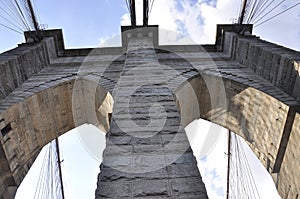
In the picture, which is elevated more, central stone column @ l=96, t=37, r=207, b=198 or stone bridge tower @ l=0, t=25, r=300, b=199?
central stone column @ l=96, t=37, r=207, b=198

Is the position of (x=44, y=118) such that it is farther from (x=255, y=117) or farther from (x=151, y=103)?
(x=255, y=117)

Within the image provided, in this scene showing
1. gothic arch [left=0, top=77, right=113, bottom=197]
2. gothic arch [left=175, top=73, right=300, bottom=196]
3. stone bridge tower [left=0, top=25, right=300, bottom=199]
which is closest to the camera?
stone bridge tower [left=0, top=25, right=300, bottom=199]

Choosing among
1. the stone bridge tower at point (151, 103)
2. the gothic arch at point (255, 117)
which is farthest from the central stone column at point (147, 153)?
the gothic arch at point (255, 117)

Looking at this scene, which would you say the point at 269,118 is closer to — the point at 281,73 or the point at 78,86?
the point at 281,73

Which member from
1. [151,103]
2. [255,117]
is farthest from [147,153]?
[255,117]

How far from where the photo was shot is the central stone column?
2406mm

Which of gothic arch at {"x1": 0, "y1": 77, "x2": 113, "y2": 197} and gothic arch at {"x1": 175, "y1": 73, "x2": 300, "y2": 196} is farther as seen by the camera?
gothic arch at {"x1": 0, "y1": 77, "x2": 113, "y2": 197}

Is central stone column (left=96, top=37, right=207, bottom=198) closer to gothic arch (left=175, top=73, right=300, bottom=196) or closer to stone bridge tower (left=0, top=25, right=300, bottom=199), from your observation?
stone bridge tower (left=0, top=25, right=300, bottom=199)

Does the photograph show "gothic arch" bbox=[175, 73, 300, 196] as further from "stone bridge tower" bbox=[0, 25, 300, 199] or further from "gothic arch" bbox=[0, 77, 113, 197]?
"gothic arch" bbox=[0, 77, 113, 197]

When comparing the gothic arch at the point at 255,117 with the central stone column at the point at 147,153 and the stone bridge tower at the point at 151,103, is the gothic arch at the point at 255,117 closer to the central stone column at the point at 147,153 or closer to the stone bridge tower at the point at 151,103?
the stone bridge tower at the point at 151,103

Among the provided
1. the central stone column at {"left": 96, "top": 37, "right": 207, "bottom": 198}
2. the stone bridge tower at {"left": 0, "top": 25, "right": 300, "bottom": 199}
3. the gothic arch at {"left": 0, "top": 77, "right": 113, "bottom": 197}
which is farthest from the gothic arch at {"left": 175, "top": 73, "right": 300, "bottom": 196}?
the central stone column at {"left": 96, "top": 37, "right": 207, "bottom": 198}

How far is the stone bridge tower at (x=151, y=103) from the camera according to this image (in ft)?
Result: 9.36

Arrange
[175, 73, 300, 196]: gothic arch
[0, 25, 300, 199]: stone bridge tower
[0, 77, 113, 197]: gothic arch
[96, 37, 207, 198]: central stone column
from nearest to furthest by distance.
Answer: [96, 37, 207, 198]: central stone column
[0, 25, 300, 199]: stone bridge tower
[175, 73, 300, 196]: gothic arch
[0, 77, 113, 197]: gothic arch

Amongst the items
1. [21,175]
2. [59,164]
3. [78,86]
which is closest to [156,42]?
[78,86]
